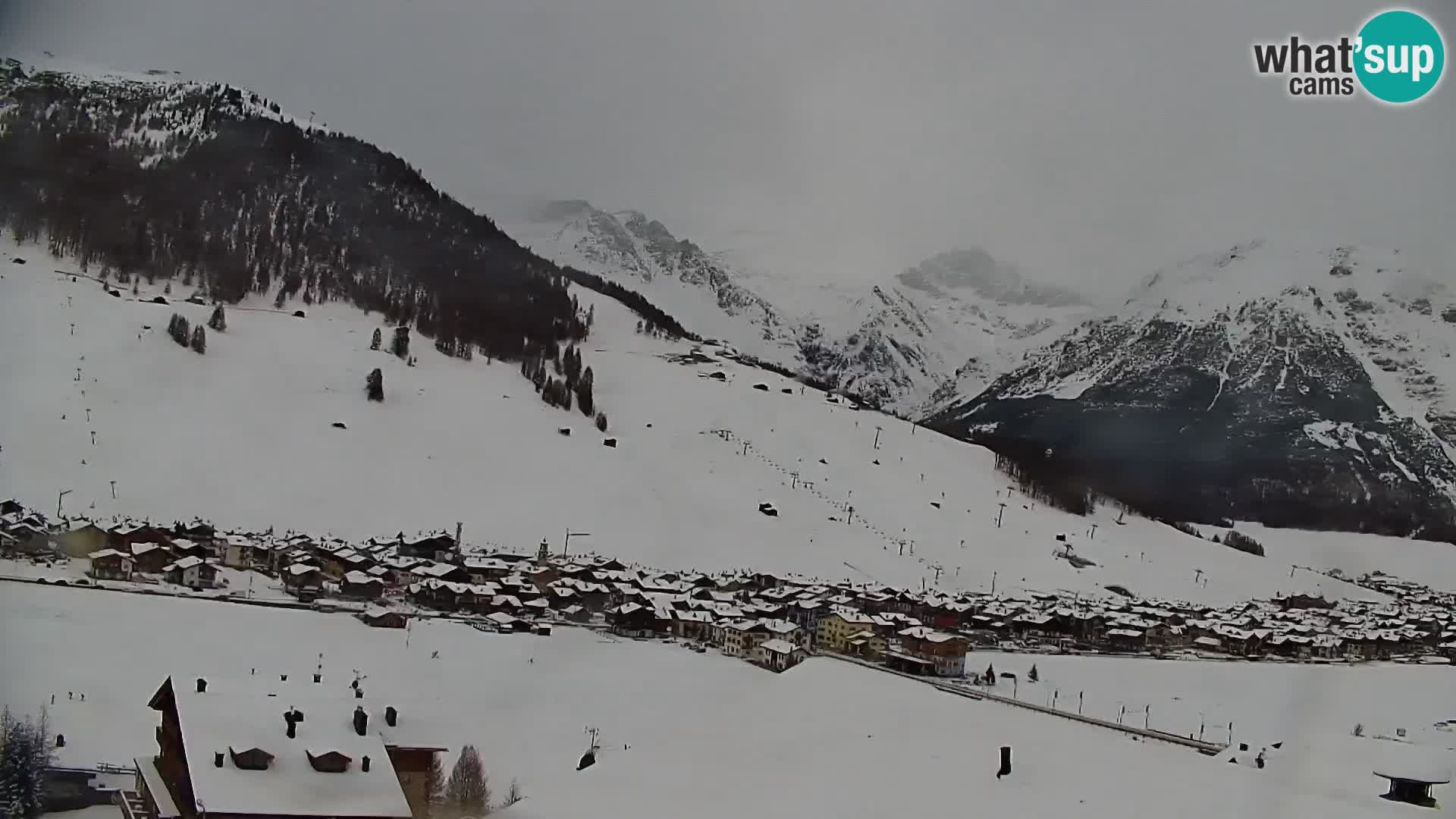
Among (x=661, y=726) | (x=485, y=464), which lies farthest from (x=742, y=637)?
(x=485, y=464)

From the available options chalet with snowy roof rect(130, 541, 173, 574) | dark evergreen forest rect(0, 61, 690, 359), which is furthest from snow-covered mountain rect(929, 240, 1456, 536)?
chalet with snowy roof rect(130, 541, 173, 574)

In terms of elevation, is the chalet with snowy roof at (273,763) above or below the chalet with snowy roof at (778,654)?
above

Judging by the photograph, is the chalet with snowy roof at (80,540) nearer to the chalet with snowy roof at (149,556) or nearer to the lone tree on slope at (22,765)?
the chalet with snowy roof at (149,556)

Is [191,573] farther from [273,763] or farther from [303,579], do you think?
[273,763]

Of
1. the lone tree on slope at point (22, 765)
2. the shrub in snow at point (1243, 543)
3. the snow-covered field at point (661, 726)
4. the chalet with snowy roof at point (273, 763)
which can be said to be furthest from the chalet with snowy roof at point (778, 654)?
the shrub in snow at point (1243, 543)

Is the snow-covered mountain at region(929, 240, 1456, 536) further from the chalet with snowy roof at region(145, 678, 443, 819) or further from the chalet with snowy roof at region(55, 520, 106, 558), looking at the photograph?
the chalet with snowy roof at region(145, 678, 443, 819)

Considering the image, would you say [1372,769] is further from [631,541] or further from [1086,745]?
[631,541]

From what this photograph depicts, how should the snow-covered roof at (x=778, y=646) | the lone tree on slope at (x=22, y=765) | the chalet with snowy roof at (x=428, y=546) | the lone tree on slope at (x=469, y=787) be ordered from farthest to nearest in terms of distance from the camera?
the chalet with snowy roof at (x=428, y=546) < the snow-covered roof at (x=778, y=646) < the lone tree on slope at (x=469, y=787) < the lone tree on slope at (x=22, y=765)

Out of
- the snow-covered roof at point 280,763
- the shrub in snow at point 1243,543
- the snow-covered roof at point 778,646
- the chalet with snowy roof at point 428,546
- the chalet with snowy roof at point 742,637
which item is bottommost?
the chalet with snowy roof at point 428,546
